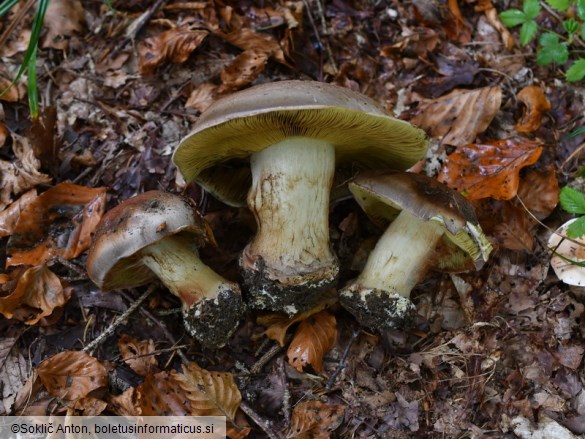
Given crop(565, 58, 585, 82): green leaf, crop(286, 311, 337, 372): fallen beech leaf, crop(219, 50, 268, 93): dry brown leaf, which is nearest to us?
crop(286, 311, 337, 372): fallen beech leaf

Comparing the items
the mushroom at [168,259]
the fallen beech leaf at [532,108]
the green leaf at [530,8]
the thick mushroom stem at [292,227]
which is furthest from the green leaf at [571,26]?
the mushroom at [168,259]

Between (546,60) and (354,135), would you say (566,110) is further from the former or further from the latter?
(354,135)

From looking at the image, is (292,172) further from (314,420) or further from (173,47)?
(173,47)

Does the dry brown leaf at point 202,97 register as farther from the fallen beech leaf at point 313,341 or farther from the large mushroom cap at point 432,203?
the fallen beech leaf at point 313,341

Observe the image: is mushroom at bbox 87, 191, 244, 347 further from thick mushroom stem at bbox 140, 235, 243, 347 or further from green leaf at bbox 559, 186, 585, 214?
green leaf at bbox 559, 186, 585, 214

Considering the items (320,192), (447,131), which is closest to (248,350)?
(320,192)

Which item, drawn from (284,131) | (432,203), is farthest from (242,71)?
(432,203)

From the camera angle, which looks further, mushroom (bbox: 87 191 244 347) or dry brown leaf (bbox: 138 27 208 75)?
dry brown leaf (bbox: 138 27 208 75)

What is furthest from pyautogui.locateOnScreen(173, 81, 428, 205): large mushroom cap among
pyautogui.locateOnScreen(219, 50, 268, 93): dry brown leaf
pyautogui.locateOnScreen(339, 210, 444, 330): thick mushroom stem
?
pyautogui.locateOnScreen(219, 50, 268, 93): dry brown leaf
